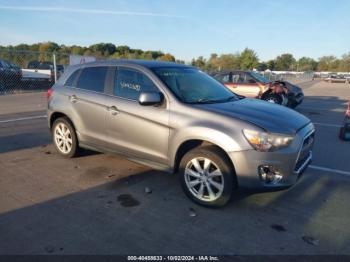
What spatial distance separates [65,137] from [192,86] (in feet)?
8.40

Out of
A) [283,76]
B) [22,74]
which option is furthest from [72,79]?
[283,76]

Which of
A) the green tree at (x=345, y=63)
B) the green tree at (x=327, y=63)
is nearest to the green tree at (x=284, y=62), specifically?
the green tree at (x=327, y=63)

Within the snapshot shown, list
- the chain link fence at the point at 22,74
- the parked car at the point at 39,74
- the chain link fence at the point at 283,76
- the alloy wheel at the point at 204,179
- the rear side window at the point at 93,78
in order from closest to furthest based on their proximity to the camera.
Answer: the alloy wheel at the point at 204,179, the rear side window at the point at 93,78, the chain link fence at the point at 22,74, the parked car at the point at 39,74, the chain link fence at the point at 283,76

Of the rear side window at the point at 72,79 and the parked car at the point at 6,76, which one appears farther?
the parked car at the point at 6,76

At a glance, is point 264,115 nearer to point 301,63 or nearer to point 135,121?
point 135,121

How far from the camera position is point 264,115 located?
4074 mm

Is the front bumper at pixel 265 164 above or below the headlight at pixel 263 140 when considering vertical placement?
below

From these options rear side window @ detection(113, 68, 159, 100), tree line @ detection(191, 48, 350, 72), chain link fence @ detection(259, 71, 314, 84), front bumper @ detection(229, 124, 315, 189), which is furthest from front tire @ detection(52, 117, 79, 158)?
tree line @ detection(191, 48, 350, 72)

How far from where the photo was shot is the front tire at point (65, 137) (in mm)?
5559

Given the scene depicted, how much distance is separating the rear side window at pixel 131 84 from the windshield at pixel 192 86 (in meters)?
0.20

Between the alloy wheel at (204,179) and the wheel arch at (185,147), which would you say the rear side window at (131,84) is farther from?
the alloy wheel at (204,179)

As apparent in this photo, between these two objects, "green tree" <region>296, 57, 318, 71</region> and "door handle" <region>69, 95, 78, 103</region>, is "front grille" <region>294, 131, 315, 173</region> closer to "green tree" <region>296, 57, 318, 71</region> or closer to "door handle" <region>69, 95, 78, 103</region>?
"door handle" <region>69, 95, 78, 103</region>

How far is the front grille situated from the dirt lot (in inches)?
20.4

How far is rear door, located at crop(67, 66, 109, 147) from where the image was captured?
5012mm
